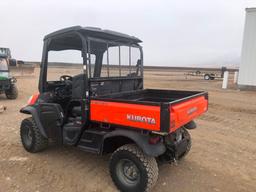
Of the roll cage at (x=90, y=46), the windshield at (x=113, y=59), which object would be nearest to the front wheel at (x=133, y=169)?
the roll cage at (x=90, y=46)

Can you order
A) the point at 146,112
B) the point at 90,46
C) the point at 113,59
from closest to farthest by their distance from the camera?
1. the point at 146,112
2. the point at 90,46
3. the point at 113,59

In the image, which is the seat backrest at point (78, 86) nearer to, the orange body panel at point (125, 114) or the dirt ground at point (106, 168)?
the orange body panel at point (125, 114)

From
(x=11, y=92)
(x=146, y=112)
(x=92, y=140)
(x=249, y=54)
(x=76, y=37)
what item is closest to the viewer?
(x=146, y=112)

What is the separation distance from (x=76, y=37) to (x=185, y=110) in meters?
2.03

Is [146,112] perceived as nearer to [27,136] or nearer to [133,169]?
[133,169]

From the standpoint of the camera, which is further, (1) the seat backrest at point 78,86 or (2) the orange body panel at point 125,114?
(1) the seat backrest at point 78,86

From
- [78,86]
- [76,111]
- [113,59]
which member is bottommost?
[76,111]

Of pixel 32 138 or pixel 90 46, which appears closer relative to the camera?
pixel 90 46

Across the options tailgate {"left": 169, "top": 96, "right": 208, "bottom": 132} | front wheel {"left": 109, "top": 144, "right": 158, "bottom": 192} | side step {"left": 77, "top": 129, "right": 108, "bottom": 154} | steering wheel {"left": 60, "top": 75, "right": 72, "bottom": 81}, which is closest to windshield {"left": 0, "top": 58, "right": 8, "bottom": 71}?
steering wheel {"left": 60, "top": 75, "right": 72, "bottom": 81}

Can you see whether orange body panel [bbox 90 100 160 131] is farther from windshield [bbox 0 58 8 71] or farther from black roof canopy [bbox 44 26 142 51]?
windshield [bbox 0 58 8 71]

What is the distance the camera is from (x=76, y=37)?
3.70 metres

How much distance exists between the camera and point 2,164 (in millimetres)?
3906

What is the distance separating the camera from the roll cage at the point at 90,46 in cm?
339

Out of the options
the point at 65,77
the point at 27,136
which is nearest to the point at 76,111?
the point at 65,77
